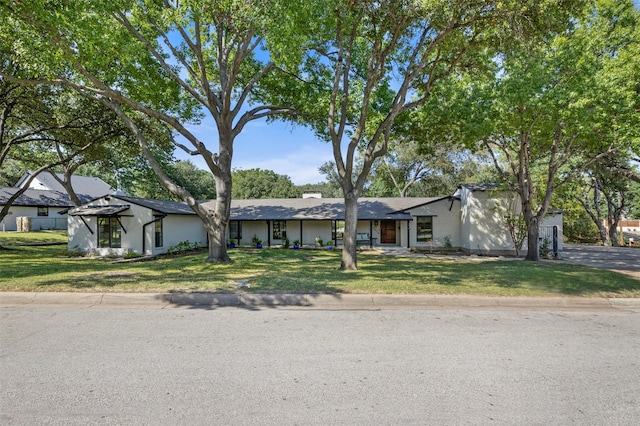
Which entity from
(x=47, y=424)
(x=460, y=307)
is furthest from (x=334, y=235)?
(x=47, y=424)

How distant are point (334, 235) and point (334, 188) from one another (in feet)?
118

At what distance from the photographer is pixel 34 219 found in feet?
106

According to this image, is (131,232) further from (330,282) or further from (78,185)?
Result: (78,185)

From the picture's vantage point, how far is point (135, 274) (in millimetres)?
9703

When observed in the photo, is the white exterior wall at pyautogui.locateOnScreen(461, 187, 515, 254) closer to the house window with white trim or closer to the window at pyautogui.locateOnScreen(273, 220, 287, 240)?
the window at pyautogui.locateOnScreen(273, 220, 287, 240)

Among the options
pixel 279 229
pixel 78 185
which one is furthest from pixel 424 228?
pixel 78 185

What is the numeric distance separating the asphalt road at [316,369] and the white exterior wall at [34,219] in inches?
1350

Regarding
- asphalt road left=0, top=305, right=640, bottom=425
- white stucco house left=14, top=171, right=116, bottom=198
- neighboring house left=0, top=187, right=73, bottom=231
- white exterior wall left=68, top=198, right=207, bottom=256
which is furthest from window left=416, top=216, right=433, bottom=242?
white stucco house left=14, top=171, right=116, bottom=198

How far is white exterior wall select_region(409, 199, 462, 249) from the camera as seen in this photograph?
2077 centimetres

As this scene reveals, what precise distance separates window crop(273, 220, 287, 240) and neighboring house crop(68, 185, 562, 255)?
0.07 m

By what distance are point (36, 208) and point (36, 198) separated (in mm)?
1034

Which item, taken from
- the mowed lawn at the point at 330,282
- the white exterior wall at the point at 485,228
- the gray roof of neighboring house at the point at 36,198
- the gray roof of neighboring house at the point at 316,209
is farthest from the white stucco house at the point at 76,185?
the white exterior wall at the point at 485,228

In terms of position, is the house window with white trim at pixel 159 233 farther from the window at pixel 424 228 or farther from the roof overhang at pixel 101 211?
the window at pixel 424 228

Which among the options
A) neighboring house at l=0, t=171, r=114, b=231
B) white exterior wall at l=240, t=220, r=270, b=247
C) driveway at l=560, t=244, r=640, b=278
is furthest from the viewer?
neighboring house at l=0, t=171, r=114, b=231
